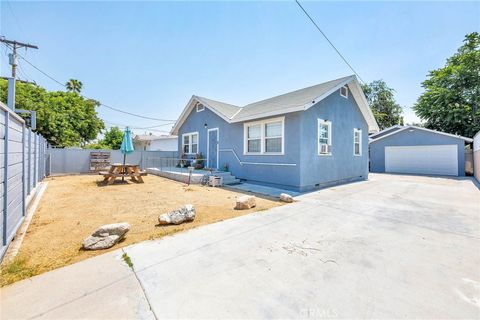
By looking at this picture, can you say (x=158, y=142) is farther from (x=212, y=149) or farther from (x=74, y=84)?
(x=212, y=149)

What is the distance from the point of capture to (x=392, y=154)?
1753 centimetres

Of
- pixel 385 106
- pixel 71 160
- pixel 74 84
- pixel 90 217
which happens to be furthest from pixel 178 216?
pixel 385 106

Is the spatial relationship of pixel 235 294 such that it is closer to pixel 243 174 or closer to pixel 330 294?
pixel 330 294

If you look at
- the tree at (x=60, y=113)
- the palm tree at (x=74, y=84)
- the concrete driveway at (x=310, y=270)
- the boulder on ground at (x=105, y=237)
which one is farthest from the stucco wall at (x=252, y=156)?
the palm tree at (x=74, y=84)

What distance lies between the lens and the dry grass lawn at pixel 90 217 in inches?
114

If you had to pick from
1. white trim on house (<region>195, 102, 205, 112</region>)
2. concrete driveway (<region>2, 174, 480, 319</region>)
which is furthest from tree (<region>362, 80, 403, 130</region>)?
concrete driveway (<region>2, 174, 480, 319</region>)

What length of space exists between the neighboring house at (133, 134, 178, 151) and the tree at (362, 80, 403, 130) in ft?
96.2

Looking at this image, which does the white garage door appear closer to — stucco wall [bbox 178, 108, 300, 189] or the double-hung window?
stucco wall [bbox 178, 108, 300, 189]

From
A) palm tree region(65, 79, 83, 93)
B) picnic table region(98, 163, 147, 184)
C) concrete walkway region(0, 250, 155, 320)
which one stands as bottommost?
concrete walkway region(0, 250, 155, 320)

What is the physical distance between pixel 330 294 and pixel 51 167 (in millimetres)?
17972

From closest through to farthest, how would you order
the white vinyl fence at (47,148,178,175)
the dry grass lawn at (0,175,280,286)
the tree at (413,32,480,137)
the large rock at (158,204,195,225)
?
the dry grass lawn at (0,175,280,286), the large rock at (158,204,195,225), the white vinyl fence at (47,148,178,175), the tree at (413,32,480,137)

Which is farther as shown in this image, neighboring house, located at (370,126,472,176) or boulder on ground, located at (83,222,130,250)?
neighboring house, located at (370,126,472,176)

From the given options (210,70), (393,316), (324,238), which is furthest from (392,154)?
(393,316)

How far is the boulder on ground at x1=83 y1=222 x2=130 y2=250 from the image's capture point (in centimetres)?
323
